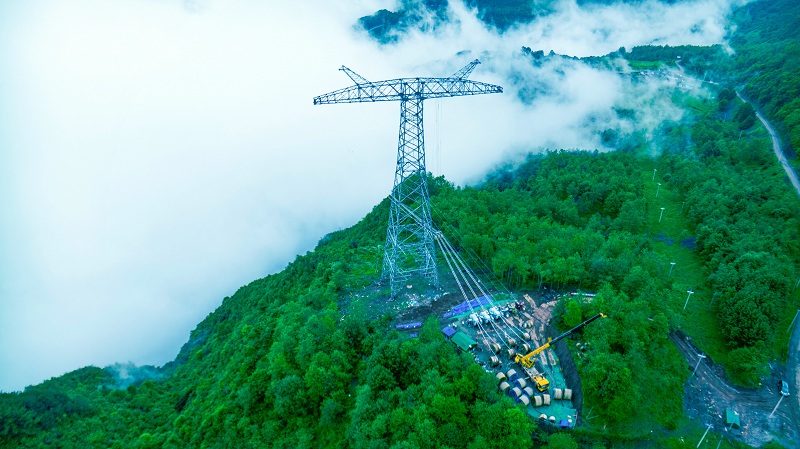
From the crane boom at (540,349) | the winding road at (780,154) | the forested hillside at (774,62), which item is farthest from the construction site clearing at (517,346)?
the forested hillside at (774,62)

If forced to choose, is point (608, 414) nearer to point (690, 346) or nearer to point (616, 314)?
point (616, 314)

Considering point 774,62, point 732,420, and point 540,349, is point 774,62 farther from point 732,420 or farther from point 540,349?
point 540,349

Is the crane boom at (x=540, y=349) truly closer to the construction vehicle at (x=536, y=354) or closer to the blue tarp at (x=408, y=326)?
the construction vehicle at (x=536, y=354)

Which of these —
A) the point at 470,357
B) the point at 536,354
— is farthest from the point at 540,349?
the point at 470,357

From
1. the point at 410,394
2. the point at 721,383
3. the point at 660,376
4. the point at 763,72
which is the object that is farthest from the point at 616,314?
the point at 763,72

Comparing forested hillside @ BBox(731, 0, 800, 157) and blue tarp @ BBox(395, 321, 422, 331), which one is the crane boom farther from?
forested hillside @ BBox(731, 0, 800, 157)

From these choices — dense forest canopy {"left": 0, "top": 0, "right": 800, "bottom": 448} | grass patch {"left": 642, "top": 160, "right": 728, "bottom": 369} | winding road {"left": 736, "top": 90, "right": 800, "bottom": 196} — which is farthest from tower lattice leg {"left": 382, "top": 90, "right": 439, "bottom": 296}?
winding road {"left": 736, "top": 90, "right": 800, "bottom": 196}
